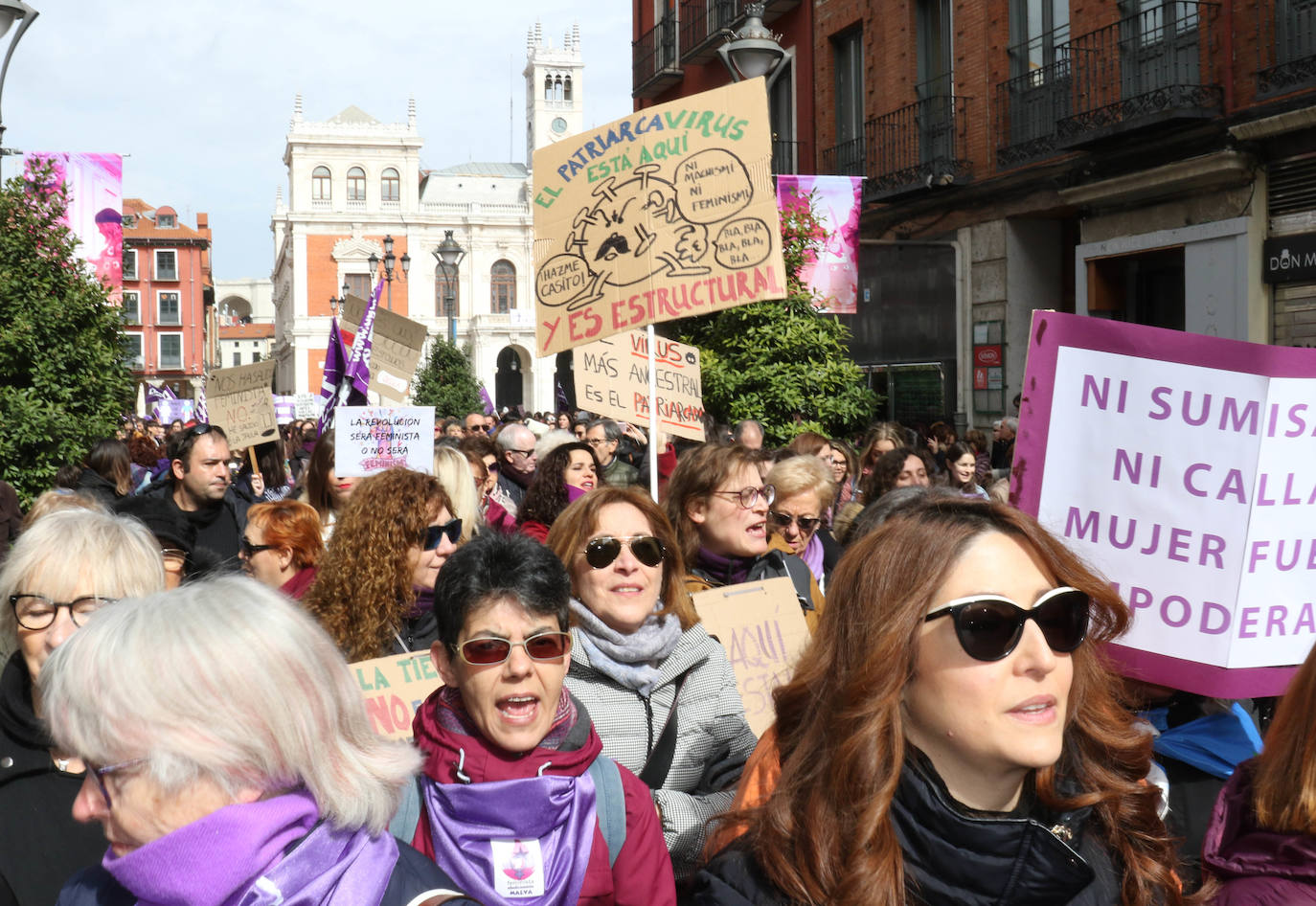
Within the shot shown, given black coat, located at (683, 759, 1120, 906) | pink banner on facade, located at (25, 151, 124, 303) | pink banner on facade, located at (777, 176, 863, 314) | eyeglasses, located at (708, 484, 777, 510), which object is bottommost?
black coat, located at (683, 759, 1120, 906)

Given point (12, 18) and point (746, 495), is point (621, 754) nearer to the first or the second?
point (746, 495)

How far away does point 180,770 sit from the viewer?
1.69 metres

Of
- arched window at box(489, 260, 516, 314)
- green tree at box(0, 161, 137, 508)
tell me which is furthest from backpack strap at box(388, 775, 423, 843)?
arched window at box(489, 260, 516, 314)

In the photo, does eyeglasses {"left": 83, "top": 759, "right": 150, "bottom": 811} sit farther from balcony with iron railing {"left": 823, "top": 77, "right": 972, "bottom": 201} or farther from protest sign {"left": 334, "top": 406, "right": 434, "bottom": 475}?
Result: balcony with iron railing {"left": 823, "top": 77, "right": 972, "bottom": 201}

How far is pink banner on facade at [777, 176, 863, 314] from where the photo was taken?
14328 millimetres

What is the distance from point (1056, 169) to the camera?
14664 millimetres

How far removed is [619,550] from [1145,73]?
11.3m

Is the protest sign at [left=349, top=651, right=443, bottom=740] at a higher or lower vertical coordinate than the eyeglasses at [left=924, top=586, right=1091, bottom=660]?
lower

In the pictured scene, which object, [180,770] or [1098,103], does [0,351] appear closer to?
[180,770]

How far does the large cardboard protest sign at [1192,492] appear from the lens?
2.84 metres

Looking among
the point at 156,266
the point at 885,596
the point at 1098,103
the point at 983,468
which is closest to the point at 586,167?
the point at 885,596

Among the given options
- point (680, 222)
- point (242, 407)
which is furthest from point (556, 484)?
point (242, 407)

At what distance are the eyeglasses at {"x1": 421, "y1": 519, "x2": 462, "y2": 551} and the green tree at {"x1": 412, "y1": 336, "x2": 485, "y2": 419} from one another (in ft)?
134

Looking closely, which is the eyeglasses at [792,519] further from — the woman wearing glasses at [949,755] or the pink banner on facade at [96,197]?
the pink banner on facade at [96,197]
